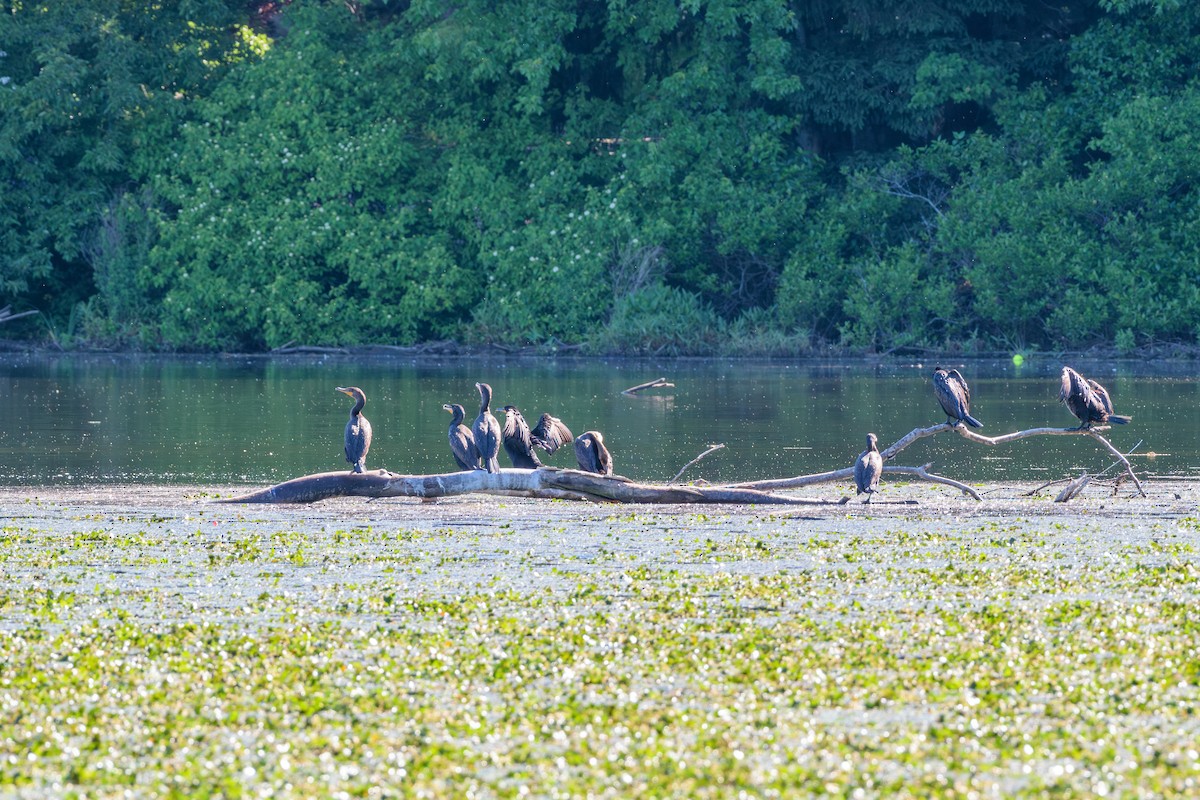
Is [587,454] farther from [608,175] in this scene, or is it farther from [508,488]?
[608,175]

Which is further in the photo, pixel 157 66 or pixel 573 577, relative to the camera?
pixel 157 66

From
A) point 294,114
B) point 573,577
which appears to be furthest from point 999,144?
point 573,577

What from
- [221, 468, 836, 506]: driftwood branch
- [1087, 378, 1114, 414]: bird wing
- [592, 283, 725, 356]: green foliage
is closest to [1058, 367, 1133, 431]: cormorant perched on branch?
[1087, 378, 1114, 414]: bird wing

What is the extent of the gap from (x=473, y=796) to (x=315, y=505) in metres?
7.91

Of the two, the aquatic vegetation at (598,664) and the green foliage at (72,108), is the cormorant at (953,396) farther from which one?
the green foliage at (72,108)

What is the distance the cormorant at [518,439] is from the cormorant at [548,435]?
4.9 inches

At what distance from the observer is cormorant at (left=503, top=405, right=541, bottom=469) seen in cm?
1506

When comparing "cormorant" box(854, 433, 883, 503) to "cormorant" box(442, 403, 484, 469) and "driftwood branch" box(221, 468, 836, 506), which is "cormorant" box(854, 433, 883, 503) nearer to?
"driftwood branch" box(221, 468, 836, 506)

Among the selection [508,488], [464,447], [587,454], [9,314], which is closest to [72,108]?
[9,314]

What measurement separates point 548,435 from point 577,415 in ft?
28.7

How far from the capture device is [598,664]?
830cm

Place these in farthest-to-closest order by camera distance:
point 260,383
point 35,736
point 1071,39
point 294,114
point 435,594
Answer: point 294,114
point 1071,39
point 260,383
point 435,594
point 35,736

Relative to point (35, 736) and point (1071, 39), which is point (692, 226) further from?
point (35, 736)

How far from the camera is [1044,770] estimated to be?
6645mm
